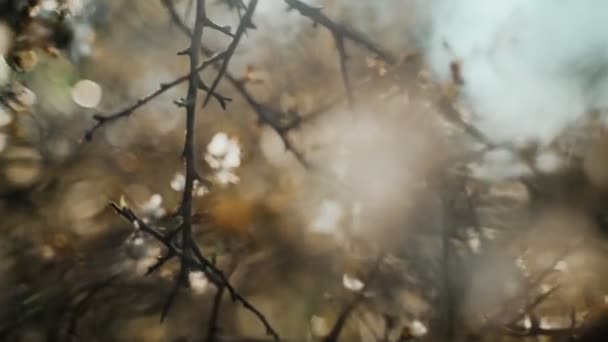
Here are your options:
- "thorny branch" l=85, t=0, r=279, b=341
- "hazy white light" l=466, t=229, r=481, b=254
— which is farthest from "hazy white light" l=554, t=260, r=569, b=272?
"thorny branch" l=85, t=0, r=279, b=341

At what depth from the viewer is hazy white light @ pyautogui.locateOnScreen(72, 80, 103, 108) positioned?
3316 mm

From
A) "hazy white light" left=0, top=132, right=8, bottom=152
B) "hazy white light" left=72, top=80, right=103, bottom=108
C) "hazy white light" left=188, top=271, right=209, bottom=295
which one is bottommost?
"hazy white light" left=188, top=271, right=209, bottom=295

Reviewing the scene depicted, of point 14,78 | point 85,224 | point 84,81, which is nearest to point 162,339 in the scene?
point 85,224

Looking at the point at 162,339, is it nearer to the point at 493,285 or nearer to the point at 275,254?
the point at 275,254

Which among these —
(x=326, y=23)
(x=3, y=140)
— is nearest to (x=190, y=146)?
(x=326, y=23)

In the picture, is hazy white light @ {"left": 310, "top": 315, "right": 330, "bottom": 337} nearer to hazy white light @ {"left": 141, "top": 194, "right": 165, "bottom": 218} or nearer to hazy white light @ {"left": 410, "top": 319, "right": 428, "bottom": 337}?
hazy white light @ {"left": 410, "top": 319, "right": 428, "bottom": 337}

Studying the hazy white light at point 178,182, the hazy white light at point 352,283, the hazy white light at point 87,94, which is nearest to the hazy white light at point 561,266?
the hazy white light at point 352,283

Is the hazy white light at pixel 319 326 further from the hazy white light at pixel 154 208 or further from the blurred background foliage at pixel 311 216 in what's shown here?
the hazy white light at pixel 154 208

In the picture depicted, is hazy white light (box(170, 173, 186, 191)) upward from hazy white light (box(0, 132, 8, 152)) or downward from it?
downward

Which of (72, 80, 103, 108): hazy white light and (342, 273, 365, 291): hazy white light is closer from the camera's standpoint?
(342, 273, 365, 291): hazy white light

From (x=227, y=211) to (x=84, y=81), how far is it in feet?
3.20

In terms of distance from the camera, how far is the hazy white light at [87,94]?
332cm

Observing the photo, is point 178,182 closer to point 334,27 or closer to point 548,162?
point 334,27

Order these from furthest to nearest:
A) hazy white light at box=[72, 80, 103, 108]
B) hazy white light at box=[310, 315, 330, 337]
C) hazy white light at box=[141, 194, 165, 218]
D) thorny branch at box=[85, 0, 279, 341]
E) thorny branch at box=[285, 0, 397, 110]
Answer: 1. hazy white light at box=[72, 80, 103, 108]
2. hazy white light at box=[141, 194, 165, 218]
3. hazy white light at box=[310, 315, 330, 337]
4. thorny branch at box=[285, 0, 397, 110]
5. thorny branch at box=[85, 0, 279, 341]
